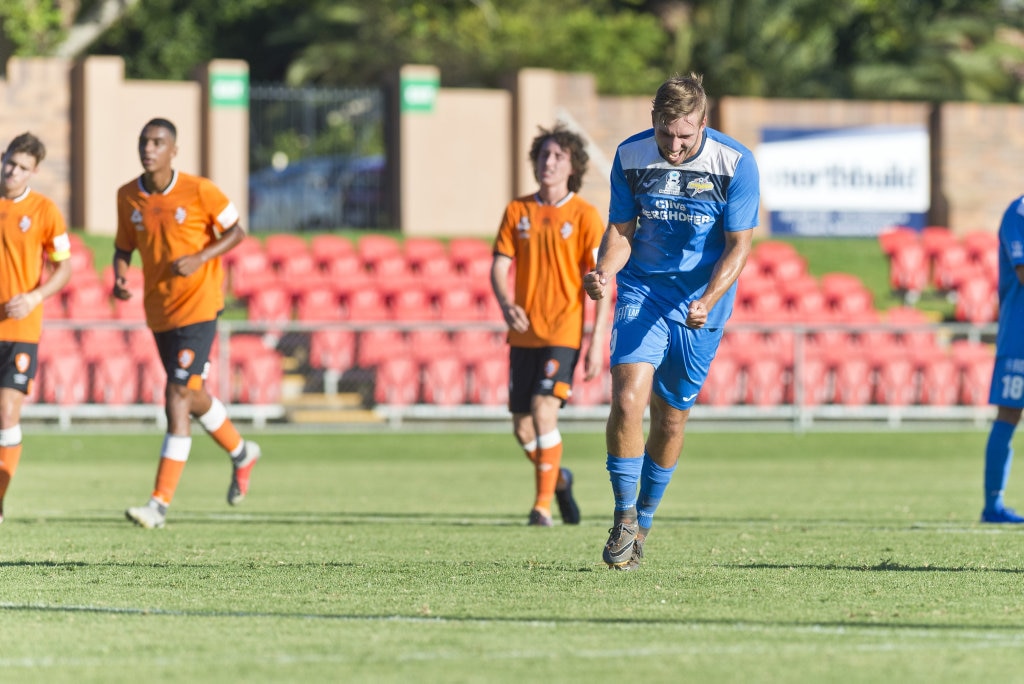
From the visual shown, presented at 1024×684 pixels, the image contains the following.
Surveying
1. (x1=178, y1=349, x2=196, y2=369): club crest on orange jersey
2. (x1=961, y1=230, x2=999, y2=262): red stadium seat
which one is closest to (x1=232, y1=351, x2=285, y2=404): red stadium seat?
(x1=178, y1=349, x2=196, y2=369): club crest on orange jersey

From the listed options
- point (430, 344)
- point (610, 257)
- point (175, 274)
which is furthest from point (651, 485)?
point (430, 344)

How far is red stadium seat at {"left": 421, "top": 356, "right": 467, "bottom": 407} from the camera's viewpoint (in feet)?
64.1

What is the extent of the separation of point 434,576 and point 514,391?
3120 mm

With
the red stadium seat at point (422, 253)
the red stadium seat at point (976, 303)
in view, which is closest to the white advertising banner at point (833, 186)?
the red stadium seat at point (976, 303)

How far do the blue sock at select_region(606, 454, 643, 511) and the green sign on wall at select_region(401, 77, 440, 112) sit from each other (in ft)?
74.9

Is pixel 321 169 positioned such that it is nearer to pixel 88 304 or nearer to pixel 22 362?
pixel 88 304

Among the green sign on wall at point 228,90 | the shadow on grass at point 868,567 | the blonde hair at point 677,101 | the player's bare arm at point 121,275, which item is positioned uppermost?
the green sign on wall at point 228,90

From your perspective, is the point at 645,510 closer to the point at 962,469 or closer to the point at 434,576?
the point at 434,576

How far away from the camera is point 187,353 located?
1027 cm

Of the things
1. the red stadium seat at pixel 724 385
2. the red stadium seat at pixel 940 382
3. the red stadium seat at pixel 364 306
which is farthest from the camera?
the red stadium seat at pixel 364 306

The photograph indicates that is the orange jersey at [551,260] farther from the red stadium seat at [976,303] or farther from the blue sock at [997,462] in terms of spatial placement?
the red stadium seat at [976,303]

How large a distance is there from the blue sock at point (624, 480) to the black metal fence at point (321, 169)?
22765 mm

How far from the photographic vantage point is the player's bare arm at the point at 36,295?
9.53 metres

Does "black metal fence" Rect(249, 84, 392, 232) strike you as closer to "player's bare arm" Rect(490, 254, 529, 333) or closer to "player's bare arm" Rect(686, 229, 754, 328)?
"player's bare arm" Rect(490, 254, 529, 333)
